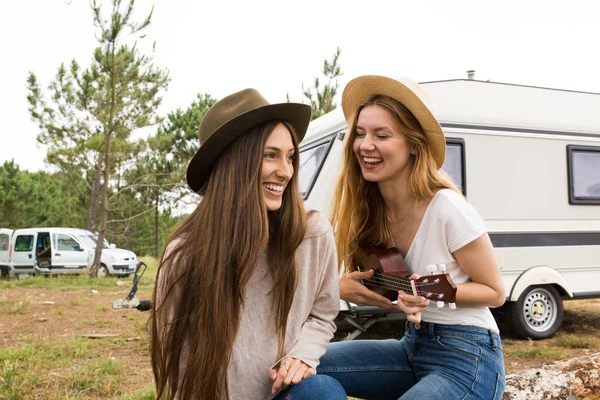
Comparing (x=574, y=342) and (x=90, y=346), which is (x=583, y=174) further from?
(x=90, y=346)

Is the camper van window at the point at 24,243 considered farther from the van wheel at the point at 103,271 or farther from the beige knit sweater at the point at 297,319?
the beige knit sweater at the point at 297,319

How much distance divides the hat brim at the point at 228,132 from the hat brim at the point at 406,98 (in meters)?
0.31

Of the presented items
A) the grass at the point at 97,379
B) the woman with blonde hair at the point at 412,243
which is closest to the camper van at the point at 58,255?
the grass at the point at 97,379

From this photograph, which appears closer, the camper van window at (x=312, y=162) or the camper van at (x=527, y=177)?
the camper van window at (x=312, y=162)

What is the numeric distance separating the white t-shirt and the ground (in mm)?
2591

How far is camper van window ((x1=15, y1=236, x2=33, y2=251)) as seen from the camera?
16017mm

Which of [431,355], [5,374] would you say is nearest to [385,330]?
[5,374]

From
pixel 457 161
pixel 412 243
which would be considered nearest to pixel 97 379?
pixel 412 243

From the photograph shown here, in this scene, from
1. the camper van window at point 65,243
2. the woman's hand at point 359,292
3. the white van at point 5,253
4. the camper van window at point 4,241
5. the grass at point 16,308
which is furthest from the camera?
the camper van window at point 4,241

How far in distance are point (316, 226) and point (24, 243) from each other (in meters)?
16.4

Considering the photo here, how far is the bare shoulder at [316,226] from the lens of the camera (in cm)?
212

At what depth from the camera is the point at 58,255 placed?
50.5 ft

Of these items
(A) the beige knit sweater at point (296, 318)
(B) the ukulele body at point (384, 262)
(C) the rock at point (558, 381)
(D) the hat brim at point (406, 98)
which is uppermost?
(D) the hat brim at point (406, 98)

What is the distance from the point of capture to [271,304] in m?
2.00
